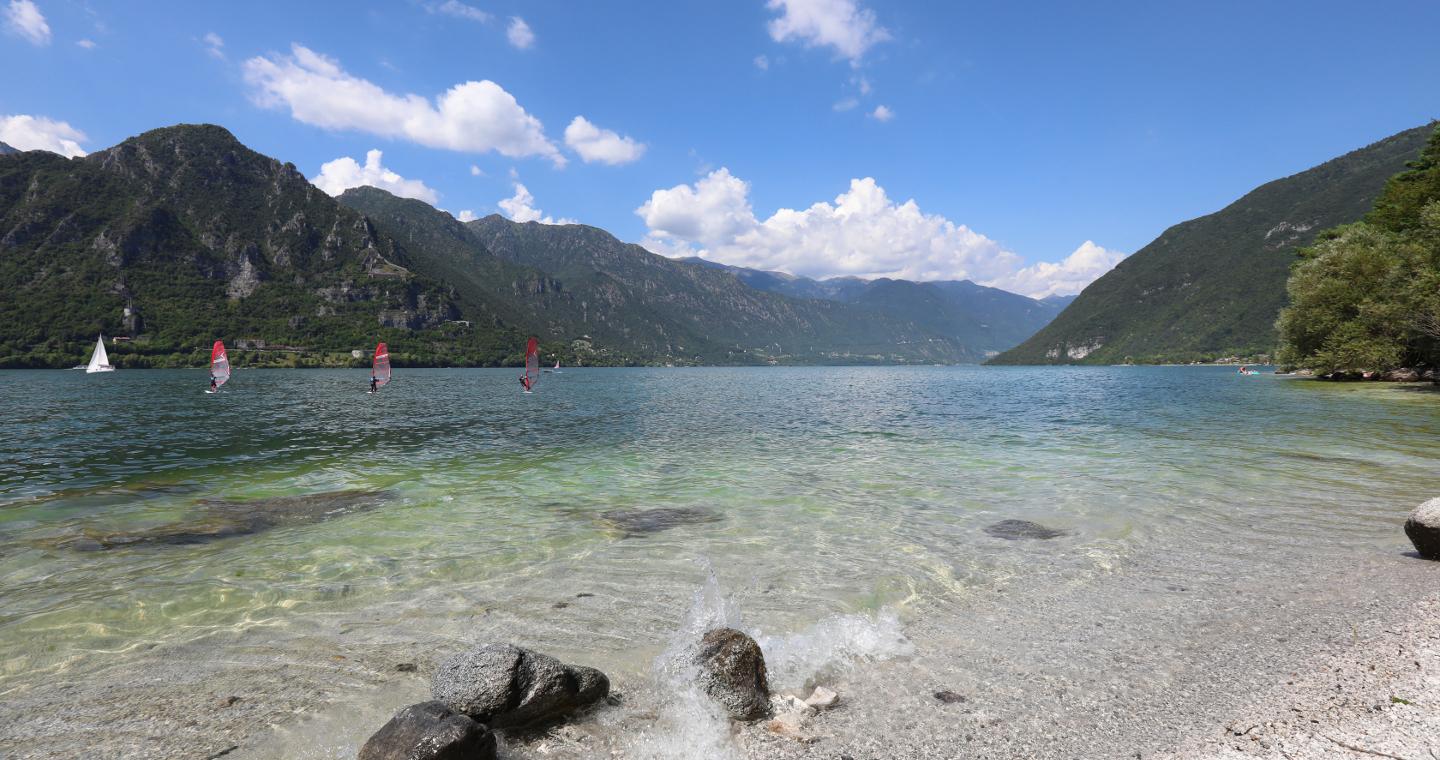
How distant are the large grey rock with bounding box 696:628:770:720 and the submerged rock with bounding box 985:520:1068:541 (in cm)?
1040

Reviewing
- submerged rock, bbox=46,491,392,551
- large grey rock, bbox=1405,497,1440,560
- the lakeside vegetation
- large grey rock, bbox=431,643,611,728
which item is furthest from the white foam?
the lakeside vegetation

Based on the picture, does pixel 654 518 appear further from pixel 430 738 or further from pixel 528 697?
pixel 430 738

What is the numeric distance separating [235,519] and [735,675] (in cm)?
1821

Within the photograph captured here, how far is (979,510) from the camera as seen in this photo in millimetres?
18984

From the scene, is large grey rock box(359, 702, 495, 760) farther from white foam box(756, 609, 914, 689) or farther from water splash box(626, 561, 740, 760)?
white foam box(756, 609, 914, 689)

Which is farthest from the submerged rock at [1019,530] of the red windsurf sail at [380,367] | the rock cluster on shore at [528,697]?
the red windsurf sail at [380,367]

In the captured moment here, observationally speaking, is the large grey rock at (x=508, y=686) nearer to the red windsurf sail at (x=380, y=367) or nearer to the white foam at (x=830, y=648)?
the white foam at (x=830, y=648)

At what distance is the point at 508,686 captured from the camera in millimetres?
7086

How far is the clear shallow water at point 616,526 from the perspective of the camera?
10789 mm

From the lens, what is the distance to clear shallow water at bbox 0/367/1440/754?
425 inches

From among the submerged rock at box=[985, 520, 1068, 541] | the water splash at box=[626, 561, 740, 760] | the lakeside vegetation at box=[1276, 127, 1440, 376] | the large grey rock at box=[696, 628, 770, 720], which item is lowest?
the submerged rock at box=[985, 520, 1068, 541]

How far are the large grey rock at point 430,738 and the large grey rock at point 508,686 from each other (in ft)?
1.47

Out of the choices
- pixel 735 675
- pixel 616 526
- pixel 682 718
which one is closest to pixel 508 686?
pixel 682 718

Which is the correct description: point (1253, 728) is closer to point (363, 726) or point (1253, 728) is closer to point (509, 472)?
point (363, 726)
